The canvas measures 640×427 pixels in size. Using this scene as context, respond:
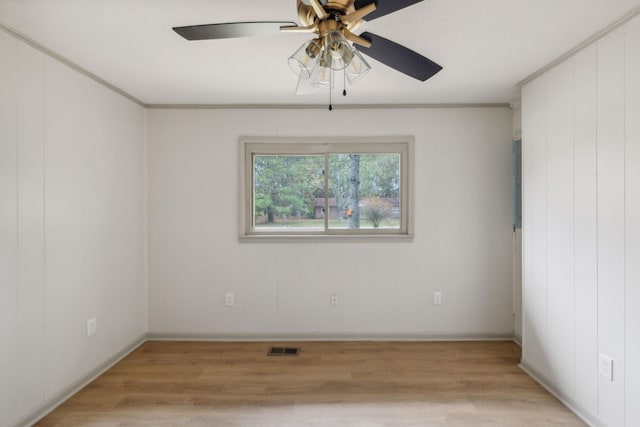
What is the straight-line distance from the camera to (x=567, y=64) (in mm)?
2309

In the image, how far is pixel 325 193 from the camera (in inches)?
138

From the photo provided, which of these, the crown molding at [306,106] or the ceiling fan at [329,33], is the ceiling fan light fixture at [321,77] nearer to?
the ceiling fan at [329,33]

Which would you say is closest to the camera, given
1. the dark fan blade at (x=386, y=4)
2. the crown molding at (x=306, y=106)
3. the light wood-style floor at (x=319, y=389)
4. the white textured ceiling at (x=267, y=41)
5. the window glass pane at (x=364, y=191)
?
the dark fan blade at (x=386, y=4)

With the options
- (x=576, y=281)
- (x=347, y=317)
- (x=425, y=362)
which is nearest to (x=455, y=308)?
(x=425, y=362)

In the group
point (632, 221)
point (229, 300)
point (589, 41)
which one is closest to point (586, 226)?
point (632, 221)

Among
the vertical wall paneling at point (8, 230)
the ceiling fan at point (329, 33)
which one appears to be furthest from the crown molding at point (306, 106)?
the ceiling fan at point (329, 33)

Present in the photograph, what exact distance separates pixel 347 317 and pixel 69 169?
2.62 meters

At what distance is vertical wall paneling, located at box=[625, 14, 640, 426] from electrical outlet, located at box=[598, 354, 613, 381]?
0.33 feet

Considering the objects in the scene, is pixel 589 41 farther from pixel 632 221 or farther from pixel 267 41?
pixel 267 41

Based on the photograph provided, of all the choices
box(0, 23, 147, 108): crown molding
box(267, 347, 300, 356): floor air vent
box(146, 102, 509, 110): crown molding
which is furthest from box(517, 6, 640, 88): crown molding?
box(0, 23, 147, 108): crown molding

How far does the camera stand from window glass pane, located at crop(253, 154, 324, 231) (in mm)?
3529

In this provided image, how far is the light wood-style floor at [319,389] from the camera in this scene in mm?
2217

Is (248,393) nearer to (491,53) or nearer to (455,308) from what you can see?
(455,308)

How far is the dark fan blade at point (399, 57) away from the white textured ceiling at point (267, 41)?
0.88ft
